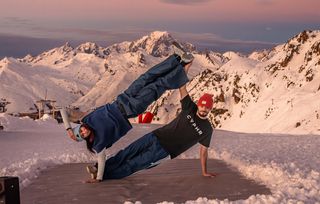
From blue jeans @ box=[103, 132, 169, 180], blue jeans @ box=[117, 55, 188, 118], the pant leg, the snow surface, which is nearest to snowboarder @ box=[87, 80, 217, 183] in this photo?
blue jeans @ box=[103, 132, 169, 180]

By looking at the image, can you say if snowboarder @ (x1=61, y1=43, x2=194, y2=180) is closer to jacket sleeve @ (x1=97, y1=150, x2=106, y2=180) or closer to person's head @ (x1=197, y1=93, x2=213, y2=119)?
jacket sleeve @ (x1=97, y1=150, x2=106, y2=180)

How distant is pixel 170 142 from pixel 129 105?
3.74ft

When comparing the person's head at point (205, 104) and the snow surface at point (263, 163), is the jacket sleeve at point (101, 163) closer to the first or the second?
the snow surface at point (263, 163)

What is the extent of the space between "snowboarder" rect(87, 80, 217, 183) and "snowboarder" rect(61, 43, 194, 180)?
0.44 metres

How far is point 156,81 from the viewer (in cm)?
885

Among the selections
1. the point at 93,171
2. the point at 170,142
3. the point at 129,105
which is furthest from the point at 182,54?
the point at 93,171

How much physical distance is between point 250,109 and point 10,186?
123m

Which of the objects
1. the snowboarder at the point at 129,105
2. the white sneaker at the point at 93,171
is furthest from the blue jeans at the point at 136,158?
the snowboarder at the point at 129,105

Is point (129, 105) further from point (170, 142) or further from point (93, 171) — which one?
point (93, 171)

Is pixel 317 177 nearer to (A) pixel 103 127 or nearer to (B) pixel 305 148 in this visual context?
(A) pixel 103 127

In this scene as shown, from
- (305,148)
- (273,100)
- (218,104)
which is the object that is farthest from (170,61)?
(218,104)

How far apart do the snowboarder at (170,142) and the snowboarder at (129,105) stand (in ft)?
1.46

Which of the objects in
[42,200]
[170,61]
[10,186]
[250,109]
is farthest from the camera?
[250,109]

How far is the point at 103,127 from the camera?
903 cm
